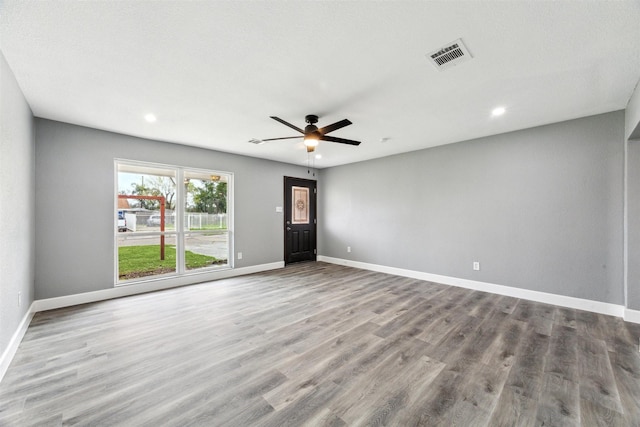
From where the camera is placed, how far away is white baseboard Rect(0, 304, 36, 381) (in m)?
2.03

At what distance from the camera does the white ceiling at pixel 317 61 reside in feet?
5.45

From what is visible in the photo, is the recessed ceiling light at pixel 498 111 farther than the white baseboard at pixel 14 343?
Yes

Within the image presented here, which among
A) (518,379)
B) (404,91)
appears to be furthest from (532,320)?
(404,91)

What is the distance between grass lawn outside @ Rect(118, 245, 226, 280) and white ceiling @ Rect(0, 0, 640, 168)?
253cm

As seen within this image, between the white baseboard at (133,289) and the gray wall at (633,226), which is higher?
the gray wall at (633,226)

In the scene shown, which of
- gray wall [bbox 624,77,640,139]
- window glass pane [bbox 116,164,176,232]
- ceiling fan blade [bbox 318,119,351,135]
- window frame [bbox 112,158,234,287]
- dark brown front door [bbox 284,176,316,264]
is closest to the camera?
gray wall [bbox 624,77,640,139]

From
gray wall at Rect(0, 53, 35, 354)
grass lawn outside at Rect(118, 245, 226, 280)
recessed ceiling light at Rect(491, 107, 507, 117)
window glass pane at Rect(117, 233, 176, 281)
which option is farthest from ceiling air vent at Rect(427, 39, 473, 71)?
grass lawn outside at Rect(118, 245, 226, 280)

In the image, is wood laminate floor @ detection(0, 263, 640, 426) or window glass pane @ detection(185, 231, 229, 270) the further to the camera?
window glass pane @ detection(185, 231, 229, 270)

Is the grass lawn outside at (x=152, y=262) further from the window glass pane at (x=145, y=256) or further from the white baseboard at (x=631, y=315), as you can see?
the white baseboard at (x=631, y=315)

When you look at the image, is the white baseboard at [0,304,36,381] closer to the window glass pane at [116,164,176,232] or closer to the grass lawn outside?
the window glass pane at [116,164,176,232]

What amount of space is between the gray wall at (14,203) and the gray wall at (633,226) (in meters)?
6.33

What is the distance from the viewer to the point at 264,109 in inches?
124

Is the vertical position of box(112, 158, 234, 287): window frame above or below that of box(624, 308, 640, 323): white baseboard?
above

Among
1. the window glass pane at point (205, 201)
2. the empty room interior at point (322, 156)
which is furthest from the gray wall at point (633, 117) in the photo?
the window glass pane at point (205, 201)
